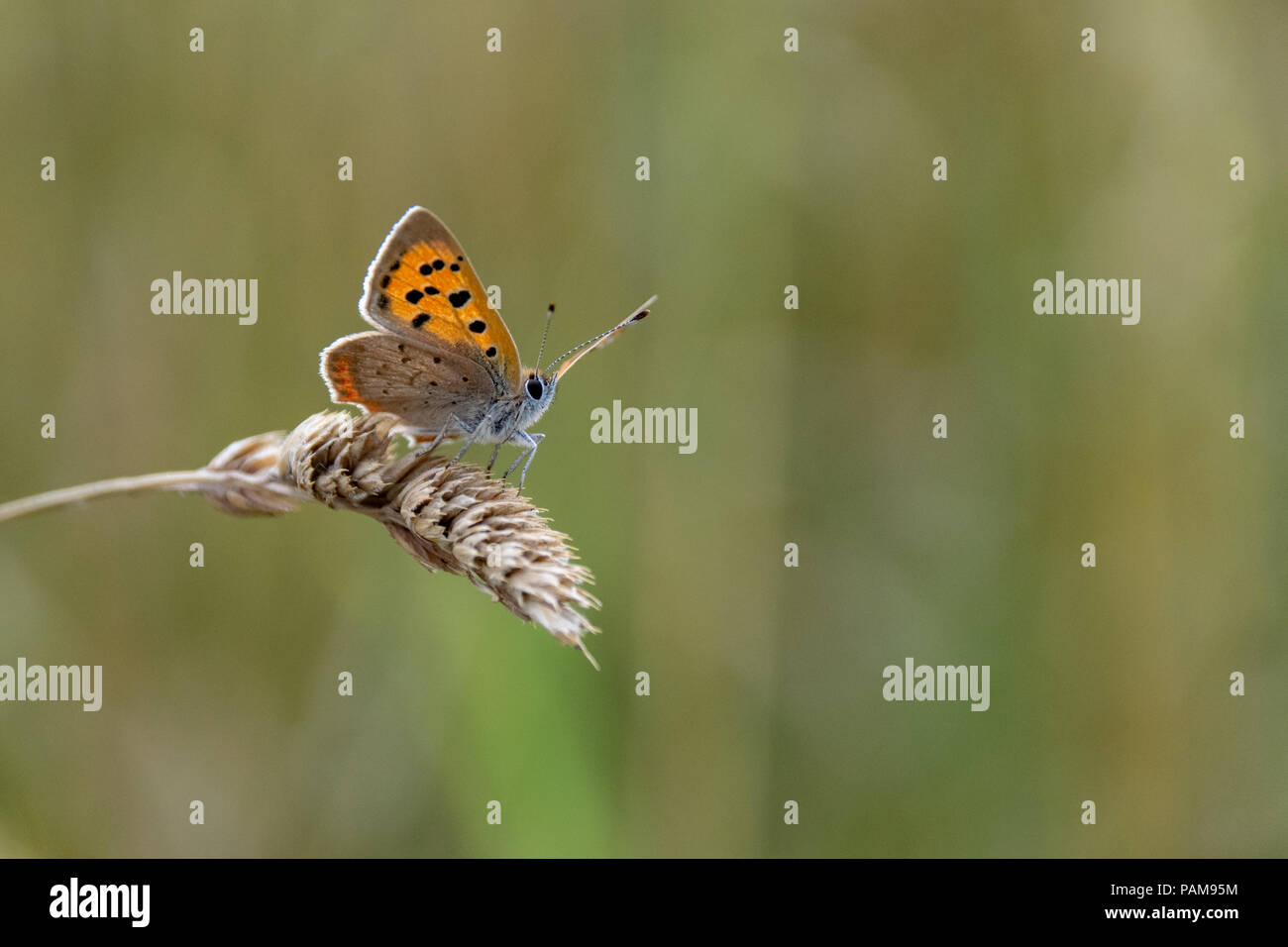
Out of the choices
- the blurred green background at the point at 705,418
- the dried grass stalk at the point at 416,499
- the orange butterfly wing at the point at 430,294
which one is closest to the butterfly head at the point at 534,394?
the orange butterfly wing at the point at 430,294

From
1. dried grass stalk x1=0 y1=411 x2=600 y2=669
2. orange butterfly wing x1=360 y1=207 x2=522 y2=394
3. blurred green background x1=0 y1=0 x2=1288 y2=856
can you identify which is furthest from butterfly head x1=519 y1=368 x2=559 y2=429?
dried grass stalk x1=0 y1=411 x2=600 y2=669

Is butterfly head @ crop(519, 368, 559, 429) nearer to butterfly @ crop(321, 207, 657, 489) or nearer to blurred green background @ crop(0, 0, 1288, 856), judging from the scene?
butterfly @ crop(321, 207, 657, 489)

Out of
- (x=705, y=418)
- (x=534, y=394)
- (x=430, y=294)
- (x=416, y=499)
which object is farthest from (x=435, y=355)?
(x=705, y=418)

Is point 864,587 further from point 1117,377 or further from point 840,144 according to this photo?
point 840,144

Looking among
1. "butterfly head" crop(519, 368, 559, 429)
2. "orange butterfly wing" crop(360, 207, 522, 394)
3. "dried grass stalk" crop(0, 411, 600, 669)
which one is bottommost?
"dried grass stalk" crop(0, 411, 600, 669)

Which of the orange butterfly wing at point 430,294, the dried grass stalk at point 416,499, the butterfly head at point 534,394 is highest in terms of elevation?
the orange butterfly wing at point 430,294

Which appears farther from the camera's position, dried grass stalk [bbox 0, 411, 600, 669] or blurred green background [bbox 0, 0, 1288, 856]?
blurred green background [bbox 0, 0, 1288, 856]

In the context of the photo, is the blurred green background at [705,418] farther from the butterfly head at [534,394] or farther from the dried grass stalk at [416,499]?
the dried grass stalk at [416,499]
